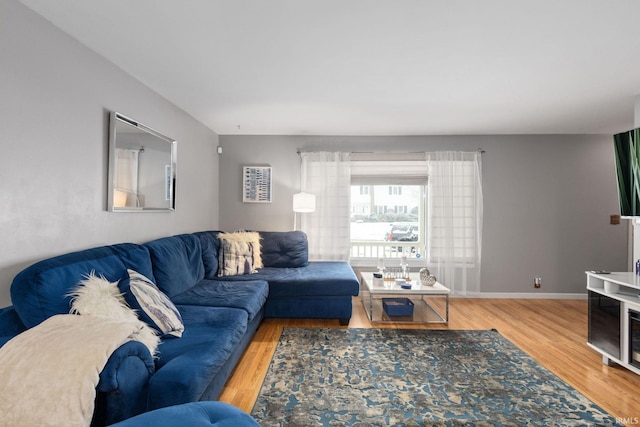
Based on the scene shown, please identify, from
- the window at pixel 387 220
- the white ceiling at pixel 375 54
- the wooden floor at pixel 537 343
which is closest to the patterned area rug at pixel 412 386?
the wooden floor at pixel 537 343

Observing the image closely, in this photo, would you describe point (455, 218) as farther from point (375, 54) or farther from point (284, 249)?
point (375, 54)

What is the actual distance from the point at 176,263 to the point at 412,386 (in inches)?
86.8

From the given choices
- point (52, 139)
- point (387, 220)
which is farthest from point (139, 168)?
point (387, 220)

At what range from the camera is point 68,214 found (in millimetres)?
2037

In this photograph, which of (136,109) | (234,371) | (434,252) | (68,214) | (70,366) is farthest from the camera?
(434,252)

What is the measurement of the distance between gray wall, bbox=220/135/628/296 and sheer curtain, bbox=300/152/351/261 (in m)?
0.24

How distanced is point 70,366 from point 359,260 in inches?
154

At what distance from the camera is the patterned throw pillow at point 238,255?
3.59m

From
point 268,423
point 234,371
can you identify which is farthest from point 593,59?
point 234,371

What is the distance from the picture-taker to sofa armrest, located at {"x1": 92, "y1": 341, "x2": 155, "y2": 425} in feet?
4.17

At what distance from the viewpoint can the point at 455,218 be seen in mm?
4602

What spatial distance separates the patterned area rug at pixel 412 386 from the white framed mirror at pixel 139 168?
1.86 metres

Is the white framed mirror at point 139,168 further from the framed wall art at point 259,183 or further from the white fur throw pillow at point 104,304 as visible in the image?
the framed wall art at point 259,183

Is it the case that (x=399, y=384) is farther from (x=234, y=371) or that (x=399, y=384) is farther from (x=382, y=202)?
(x=382, y=202)
